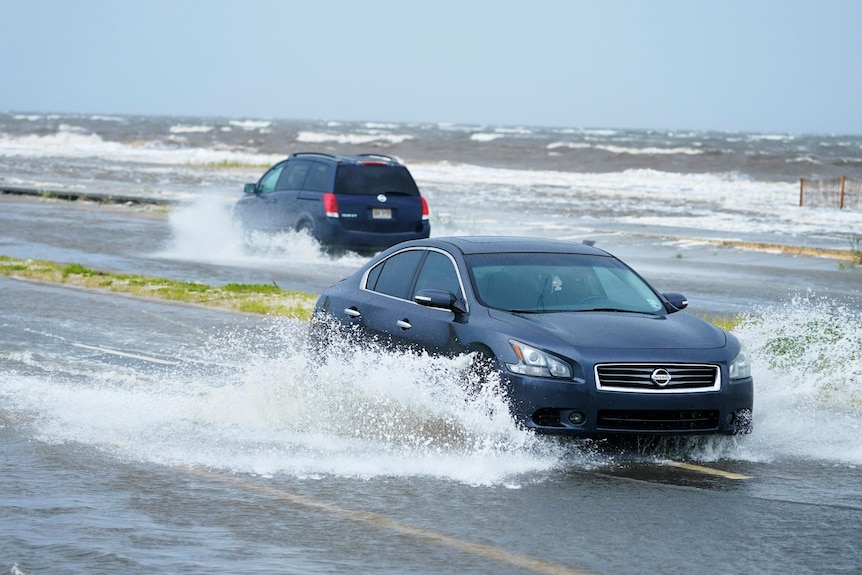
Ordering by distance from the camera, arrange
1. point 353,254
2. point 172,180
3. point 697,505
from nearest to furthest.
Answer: point 697,505 → point 353,254 → point 172,180

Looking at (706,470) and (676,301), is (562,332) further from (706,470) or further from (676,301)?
Answer: (676,301)

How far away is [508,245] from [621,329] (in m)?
1.59

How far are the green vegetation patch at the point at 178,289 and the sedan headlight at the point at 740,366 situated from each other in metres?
7.79

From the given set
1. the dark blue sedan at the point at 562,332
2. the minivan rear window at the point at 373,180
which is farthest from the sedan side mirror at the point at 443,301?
the minivan rear window at the point at 373,180

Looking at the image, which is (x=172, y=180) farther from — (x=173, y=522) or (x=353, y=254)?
(x=173, y=522)

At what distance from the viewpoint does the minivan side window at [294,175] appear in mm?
24109

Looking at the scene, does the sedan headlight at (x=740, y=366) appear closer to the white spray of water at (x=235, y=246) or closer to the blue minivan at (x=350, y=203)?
the blue minivan at (x=350, y=203)

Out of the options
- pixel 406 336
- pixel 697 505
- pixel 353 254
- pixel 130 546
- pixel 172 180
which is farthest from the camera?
pixel 172 180

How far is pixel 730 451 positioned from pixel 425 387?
81.3 inches

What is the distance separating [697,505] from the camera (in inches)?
304

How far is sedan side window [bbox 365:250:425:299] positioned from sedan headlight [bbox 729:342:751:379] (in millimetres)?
2491

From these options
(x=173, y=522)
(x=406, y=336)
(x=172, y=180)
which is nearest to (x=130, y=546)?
(x=173, y=522)

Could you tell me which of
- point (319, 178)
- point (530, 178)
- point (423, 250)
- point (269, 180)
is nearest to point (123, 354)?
point (423, 250)

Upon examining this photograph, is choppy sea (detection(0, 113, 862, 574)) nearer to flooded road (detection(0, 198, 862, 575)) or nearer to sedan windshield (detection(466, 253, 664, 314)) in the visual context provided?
flooded road (detection(0, 198, 862, 575))
